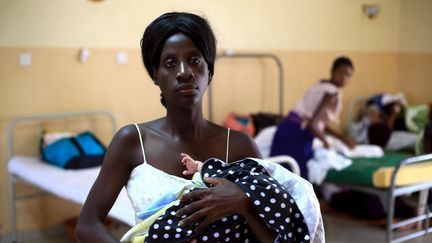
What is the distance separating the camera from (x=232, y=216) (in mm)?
962

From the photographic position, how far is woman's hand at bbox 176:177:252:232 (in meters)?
0.93

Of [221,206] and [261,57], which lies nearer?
[221,206]

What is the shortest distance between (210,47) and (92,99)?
10.0 ft

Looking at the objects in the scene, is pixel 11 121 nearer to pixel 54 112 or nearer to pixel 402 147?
pixel 54 112

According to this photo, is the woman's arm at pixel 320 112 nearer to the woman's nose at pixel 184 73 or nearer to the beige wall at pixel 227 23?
the beige wall at pixel 227 23

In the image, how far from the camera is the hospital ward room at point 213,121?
1.00 m

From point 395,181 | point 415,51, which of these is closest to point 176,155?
point 395,181

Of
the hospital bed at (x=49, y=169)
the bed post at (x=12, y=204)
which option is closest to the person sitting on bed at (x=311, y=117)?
the hospital bed at (x=49, y=169)

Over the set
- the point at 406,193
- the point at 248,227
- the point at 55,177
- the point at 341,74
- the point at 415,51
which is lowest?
the point at 406,193

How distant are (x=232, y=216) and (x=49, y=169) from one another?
2.70m

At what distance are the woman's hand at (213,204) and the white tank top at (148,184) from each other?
6cm

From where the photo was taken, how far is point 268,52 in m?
5.06

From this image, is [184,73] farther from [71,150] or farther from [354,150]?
[354,150]

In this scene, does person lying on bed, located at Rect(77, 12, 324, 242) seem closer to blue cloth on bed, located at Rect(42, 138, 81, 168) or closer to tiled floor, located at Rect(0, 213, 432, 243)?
blue cloth on bed, located at Rect(42, 138, 81, 168)
